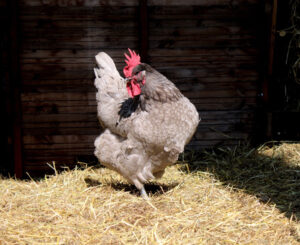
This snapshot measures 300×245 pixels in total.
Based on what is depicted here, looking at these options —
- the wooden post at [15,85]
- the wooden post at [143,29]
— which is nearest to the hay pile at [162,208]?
the wooden post at [15,85]

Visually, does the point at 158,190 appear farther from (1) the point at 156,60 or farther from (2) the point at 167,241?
(1) the point at 156,60

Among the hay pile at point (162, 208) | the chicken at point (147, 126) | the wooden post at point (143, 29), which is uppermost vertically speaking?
the wooden post at point (143, 29)

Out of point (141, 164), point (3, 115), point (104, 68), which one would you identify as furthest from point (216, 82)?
point (3, 115)

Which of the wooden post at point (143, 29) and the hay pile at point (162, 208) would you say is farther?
the wooden post at point (143, 29)

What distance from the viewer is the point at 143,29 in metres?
4.39

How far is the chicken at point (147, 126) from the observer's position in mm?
3150

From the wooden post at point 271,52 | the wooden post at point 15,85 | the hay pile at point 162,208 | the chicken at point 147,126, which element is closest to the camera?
the hay pile at point 162,208

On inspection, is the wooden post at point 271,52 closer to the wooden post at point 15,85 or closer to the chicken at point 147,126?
the chicken at point 147,126

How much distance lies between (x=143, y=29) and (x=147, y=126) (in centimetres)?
169

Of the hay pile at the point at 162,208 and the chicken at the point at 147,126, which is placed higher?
the chicken at the point at 147,126

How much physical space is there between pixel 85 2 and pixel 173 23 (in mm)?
1072

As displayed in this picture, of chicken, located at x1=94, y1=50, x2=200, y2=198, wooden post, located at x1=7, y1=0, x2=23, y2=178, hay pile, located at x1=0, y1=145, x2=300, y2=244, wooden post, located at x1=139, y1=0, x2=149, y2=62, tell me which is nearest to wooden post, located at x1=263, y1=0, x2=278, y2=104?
hay pile, located at x1=0, y1=145, x2=300, y2=244

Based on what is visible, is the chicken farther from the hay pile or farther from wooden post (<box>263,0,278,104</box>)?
wooden post (<box>263,0,278,104</box>)

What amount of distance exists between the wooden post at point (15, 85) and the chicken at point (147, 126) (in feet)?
5.16
